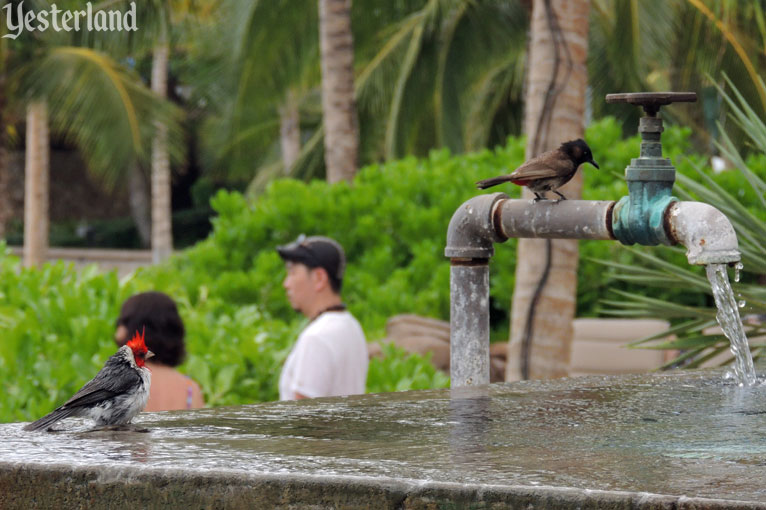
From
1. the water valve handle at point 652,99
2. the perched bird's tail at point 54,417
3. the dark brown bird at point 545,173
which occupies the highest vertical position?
the water valve handle at point 652,99

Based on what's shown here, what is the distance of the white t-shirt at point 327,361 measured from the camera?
171 inches

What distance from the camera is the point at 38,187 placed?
65.4 feet

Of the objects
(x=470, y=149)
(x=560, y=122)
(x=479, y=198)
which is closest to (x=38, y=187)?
(x=470, y=149)

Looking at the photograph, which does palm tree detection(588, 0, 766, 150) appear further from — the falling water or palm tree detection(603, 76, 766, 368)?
the falling water

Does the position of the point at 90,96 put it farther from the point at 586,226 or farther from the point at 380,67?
the point at 586,226

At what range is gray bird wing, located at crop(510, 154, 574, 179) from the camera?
3.59 metres

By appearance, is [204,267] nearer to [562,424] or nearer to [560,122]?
[560,122]

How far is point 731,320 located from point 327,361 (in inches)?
60.9

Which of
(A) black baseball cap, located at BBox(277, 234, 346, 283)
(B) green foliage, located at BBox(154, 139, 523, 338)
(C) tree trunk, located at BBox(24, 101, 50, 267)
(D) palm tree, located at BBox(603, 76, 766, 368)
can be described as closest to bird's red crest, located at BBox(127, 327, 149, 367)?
(A) black baseball cap, located at BBox(277, 234, 346, 283)

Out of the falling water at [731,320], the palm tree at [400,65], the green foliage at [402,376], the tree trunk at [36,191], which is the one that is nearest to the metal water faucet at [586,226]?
the falling water at [731,320]

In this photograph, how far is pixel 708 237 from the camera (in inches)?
119

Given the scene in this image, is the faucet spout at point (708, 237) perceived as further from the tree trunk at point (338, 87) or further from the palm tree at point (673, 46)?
the palm tree at point (673, 46)

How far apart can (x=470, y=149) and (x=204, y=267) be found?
36.6 feet

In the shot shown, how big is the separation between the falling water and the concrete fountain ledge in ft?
0.75
